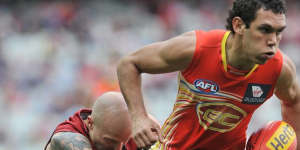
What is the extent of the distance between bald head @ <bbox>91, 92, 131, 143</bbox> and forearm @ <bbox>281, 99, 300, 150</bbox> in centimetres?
120

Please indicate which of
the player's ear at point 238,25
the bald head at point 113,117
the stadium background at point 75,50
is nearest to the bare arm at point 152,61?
the player's ear at point 238,25

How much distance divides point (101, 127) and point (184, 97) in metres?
0.71

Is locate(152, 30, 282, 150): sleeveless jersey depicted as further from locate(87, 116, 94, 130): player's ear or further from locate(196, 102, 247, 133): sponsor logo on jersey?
locate(87, 116, 94, 130): player's ear

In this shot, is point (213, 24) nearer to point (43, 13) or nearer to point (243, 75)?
point (43, 13)

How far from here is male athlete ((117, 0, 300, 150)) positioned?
3.71m

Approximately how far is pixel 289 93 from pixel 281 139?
1.14 ft

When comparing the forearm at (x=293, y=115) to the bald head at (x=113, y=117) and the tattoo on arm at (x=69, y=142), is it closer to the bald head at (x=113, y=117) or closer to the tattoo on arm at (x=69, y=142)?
the bald head at (x=113, y=117)

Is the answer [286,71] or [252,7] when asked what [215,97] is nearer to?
[286,71]

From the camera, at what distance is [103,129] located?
4383mm

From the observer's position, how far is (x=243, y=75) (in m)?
3.96

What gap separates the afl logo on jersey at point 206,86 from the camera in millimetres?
3963

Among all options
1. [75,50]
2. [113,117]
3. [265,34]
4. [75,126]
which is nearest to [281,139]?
[265,34]

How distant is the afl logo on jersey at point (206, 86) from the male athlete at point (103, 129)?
2.21 feet

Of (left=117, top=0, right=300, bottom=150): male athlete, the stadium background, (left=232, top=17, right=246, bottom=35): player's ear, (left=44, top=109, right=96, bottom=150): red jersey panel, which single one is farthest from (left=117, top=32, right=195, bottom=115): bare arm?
the stadium background
